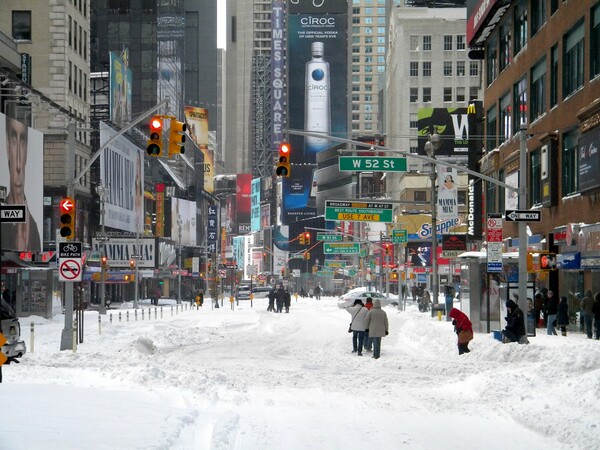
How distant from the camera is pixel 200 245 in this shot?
173 metres

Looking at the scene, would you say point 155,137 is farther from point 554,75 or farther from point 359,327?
point 554,75

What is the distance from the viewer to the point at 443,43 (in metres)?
151

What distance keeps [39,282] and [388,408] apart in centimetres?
4457

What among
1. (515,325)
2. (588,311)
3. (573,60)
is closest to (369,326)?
(515,325)

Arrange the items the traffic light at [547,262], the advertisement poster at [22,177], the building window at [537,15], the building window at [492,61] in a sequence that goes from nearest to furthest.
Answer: the traffic light at [547,262] < the building window at [537,15] < the advertisement poster at [22,177] < the building window at [492,61]

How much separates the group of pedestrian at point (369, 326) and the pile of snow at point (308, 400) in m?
0.53

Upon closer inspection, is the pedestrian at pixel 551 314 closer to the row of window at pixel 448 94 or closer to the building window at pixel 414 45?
the building window at pixel 414 45

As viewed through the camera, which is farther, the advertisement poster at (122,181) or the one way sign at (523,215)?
the advertisement poster at (122,181)

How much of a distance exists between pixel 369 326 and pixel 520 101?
995 inches

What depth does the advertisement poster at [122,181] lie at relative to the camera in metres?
92.5

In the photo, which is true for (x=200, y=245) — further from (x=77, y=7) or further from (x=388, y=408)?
(x=388, y=408)

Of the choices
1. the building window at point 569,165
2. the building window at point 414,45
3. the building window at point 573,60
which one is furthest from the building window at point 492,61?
the building window at point 414,45

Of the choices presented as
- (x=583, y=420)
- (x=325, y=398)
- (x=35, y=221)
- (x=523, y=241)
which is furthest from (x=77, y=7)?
(x=583, y=420)

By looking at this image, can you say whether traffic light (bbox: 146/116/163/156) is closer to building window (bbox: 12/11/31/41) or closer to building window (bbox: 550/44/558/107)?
building window (bbox: 550/44/558/107)
